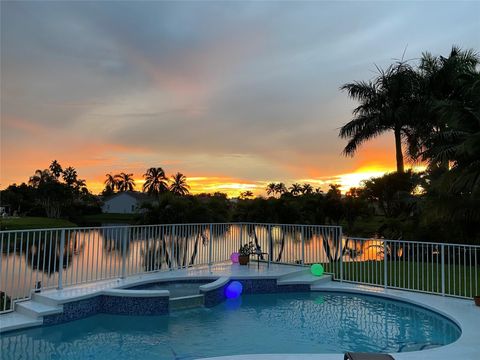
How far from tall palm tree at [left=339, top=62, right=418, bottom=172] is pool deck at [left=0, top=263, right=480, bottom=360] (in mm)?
11811

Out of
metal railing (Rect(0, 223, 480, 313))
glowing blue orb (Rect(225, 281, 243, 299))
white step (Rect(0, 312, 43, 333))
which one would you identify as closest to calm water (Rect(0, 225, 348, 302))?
metal railing (Rect(0, 223, 480, 313))

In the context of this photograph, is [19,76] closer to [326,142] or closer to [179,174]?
[326,142]

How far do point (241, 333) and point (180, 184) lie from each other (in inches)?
2574

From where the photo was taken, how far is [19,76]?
11078 millimetres

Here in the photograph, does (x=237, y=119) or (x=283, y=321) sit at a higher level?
(x=237, y=119)

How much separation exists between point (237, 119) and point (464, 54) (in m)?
10.9

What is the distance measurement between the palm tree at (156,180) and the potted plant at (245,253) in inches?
2395

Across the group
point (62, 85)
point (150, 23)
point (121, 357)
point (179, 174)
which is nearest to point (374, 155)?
point (150, 23)

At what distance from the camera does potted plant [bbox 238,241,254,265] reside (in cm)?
1012

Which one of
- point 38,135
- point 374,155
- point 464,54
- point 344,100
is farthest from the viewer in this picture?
point 374,155

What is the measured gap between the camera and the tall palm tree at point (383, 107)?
60.7 feet

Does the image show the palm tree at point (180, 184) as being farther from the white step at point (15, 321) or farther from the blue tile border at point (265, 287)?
the white step at point (15, 321)

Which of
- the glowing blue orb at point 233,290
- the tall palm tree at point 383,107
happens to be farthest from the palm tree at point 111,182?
the glowing blue orb at point 233,290

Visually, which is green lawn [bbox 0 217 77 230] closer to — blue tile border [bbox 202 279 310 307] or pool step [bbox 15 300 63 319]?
pool step [bbox 15 300 63 319]
